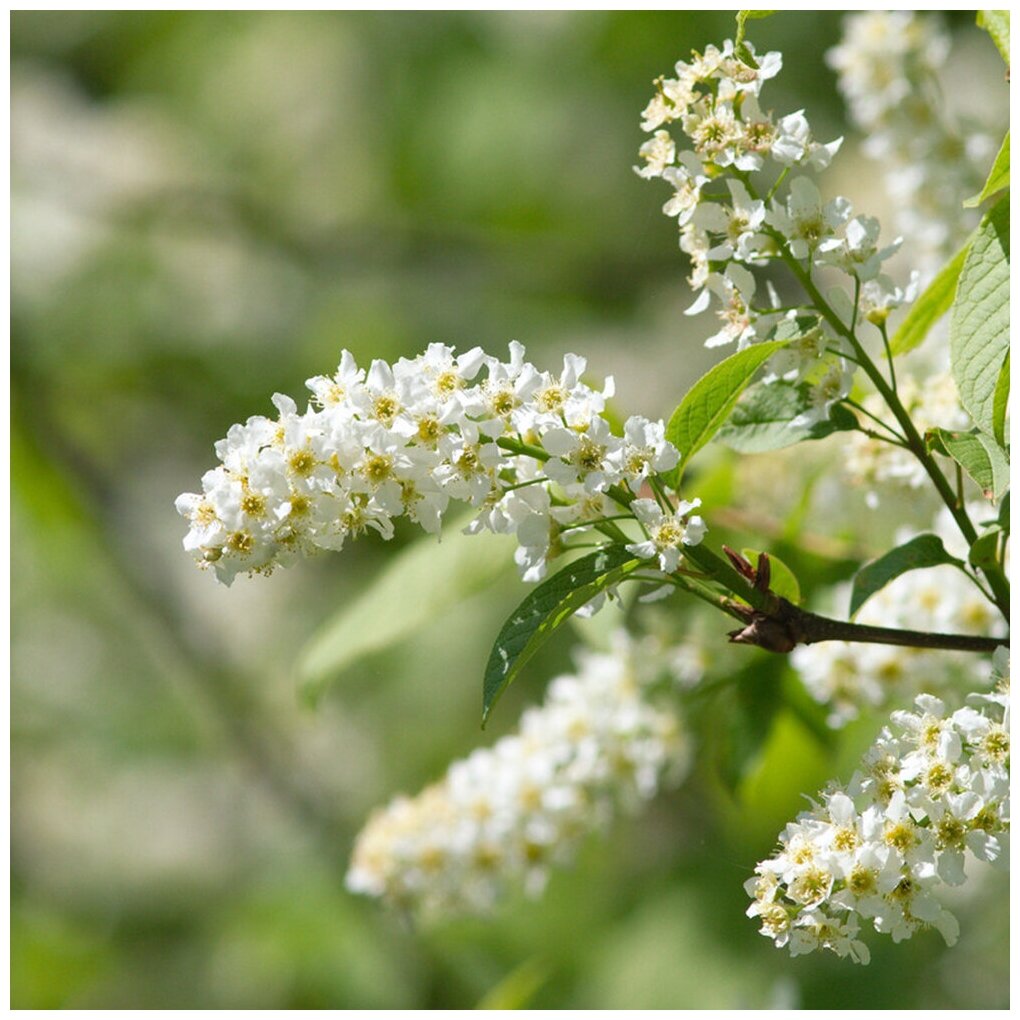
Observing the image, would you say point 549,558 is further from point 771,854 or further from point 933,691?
point 933,691

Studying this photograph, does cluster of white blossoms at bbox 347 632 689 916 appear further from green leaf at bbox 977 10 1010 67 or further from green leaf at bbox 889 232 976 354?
green leaf at bbox 977 10 1010 67

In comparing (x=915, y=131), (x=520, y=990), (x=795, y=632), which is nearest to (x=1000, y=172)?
(x=795, y=632)

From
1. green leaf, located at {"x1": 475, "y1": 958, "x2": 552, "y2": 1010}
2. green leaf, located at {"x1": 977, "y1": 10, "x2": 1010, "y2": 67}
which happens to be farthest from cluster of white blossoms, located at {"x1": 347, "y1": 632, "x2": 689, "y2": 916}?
green leaf, located at {"x1": 977, "y1": 10, "x2": 1010, "y2": 67}

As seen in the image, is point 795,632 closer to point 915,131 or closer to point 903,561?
point 903,561

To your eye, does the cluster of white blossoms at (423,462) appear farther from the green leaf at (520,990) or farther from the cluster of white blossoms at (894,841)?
the green leaf at (520,990)

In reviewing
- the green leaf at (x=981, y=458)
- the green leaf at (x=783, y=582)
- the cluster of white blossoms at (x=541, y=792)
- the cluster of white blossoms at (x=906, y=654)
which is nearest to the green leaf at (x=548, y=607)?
the green leaf at (x=783, y=582)

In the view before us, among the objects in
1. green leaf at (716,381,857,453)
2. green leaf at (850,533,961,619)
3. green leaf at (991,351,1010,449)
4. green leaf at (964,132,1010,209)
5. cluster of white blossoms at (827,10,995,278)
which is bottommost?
green leaf at (850,533,961,619)
